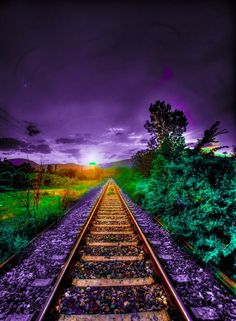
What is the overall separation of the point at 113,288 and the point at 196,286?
148 cm

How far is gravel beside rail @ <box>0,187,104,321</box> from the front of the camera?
8.94 feet

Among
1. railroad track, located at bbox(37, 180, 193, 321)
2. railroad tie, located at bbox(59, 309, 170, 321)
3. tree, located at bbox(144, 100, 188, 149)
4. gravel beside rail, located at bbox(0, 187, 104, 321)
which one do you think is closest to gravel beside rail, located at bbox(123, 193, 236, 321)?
railroad track, located at bbox(37, 180, 193, 321)

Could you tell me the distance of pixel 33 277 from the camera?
355 centimetres

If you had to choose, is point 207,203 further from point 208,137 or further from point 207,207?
point 208,137

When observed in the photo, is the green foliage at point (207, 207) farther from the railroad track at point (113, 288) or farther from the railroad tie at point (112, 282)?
the railroad tie at point (112, 282)

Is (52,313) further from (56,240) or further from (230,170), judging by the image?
(230,170)

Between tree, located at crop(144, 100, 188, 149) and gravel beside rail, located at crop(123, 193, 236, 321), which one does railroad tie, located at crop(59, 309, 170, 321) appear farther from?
tree, located at crop(144, 100, 188, 149)

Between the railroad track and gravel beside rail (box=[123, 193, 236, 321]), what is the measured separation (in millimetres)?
315

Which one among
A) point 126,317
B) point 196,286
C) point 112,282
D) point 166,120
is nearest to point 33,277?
point 112,282

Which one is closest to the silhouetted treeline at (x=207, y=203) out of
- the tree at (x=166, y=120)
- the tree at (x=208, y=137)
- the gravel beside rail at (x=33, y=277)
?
the tree at (x=208, y=137)

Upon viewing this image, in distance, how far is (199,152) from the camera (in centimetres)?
582

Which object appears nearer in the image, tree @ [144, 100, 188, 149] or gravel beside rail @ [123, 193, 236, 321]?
gravel beside rail @ [123, 193, 236, 321]

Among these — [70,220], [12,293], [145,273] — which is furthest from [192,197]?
[70,220]

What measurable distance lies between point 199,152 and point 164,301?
4.31m
